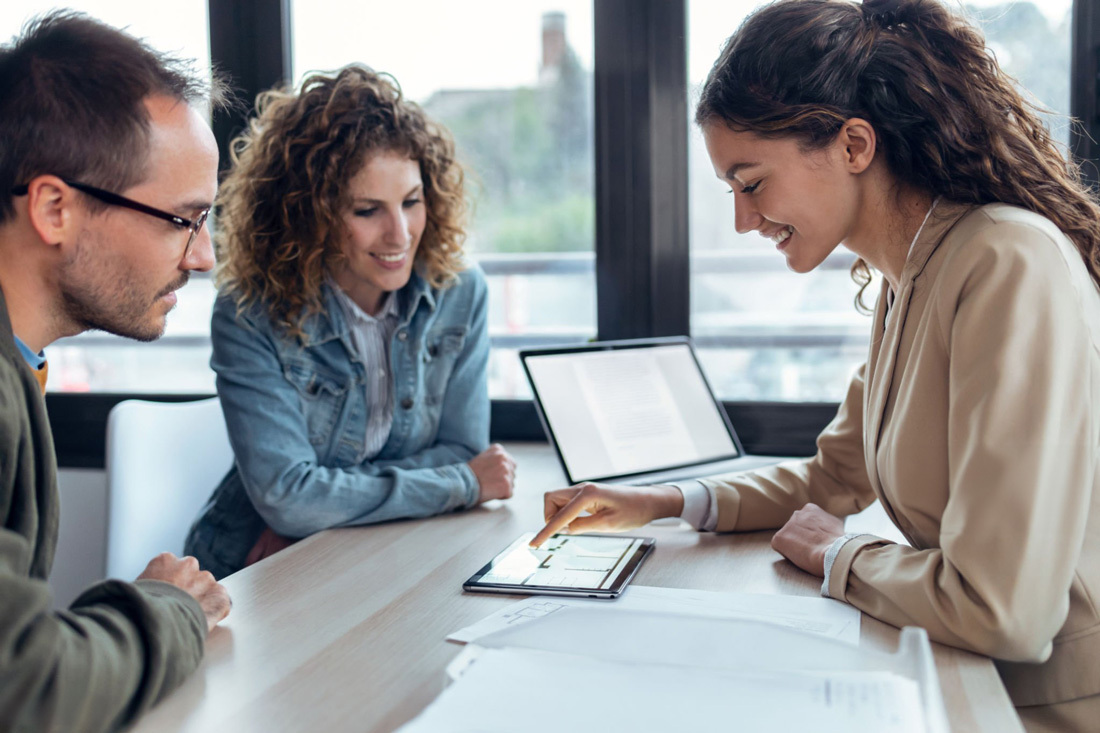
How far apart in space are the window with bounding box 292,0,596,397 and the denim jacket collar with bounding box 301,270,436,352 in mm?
334

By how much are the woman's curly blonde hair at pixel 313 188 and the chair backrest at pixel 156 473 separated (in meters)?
0.26

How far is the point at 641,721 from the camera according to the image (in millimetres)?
647

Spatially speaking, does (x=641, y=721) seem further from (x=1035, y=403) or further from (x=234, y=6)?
(x=234, y=6)

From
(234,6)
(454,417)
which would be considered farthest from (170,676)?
(234,6)

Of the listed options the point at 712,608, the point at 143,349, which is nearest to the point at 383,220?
the point at 712,608

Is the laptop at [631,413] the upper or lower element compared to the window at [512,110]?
lower

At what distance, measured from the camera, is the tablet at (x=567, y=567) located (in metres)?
1.03

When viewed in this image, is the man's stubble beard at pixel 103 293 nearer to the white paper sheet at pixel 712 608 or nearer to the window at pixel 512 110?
the white paper sheet at pixel 712 608

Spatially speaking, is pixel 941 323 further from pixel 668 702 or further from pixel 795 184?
pixel 668 702

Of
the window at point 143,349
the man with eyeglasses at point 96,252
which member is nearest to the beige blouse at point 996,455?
the man with eyeglasses at point 96,252

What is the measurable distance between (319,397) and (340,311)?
16cm

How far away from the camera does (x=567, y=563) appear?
1.13 meters

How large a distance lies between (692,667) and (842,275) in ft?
4.58

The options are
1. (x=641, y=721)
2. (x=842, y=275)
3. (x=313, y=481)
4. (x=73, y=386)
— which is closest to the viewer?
(x=641, y=721)
